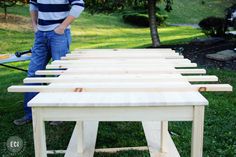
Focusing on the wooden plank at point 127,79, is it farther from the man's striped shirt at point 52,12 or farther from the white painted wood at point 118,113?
the man's striped shirt at point 52,12

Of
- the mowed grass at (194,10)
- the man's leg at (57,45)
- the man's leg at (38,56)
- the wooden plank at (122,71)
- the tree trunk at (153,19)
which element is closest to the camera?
the wooden plank at (122,71)

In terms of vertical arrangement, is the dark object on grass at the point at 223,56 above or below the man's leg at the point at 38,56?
below

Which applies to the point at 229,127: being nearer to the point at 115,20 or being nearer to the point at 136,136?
the point at 136,136

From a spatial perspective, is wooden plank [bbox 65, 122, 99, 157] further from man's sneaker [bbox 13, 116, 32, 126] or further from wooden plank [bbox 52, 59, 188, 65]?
man's sneaker [bbox 13, 116, 32, 126]

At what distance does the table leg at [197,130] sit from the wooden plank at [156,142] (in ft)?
4.03

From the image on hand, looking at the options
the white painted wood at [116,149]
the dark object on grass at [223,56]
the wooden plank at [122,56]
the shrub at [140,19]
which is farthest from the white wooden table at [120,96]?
the shrub at [140,19]

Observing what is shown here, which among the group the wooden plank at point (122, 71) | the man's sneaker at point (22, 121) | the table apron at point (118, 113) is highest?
the wooden plank at point (122, 71)

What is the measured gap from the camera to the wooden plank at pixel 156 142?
3.73 m

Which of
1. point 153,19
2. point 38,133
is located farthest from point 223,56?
point 38,133

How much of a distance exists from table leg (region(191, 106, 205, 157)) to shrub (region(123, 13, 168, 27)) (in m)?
20.0

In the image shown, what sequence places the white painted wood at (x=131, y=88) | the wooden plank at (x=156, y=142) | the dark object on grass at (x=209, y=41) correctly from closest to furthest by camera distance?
the white painted wood at (x=131, y=88) → the wooden plank at (x=156, y=142) → the dark object on grass at (x=209, y=41)

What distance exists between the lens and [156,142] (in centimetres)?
404

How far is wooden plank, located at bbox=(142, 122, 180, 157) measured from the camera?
3.73 m

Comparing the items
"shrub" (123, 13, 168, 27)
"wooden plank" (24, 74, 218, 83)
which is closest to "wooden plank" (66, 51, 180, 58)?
"wooden plank" (24, 74, 218, 83)
